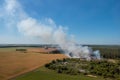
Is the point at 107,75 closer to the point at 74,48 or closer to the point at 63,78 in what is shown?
the point at 63,78

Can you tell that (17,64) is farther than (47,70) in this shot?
Yes

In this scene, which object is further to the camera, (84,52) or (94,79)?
(84,52)

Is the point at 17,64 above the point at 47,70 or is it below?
above

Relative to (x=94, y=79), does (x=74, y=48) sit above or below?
above

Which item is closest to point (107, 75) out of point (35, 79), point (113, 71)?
point (113, 71)

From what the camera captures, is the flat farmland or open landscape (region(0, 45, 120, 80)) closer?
open landscape (region(0, 45, 120, 80))

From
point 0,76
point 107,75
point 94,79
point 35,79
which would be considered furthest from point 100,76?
point 0,76

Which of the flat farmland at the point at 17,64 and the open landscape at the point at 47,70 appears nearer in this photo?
the open landscape at the point at 47,70

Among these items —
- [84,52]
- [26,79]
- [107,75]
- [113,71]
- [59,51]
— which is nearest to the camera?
[26,79]

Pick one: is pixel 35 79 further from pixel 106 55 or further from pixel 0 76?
pixel 106 55

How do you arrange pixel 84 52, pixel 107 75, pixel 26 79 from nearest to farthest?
pixel 26 79 < pixel 107 75 < pixel 84 52
